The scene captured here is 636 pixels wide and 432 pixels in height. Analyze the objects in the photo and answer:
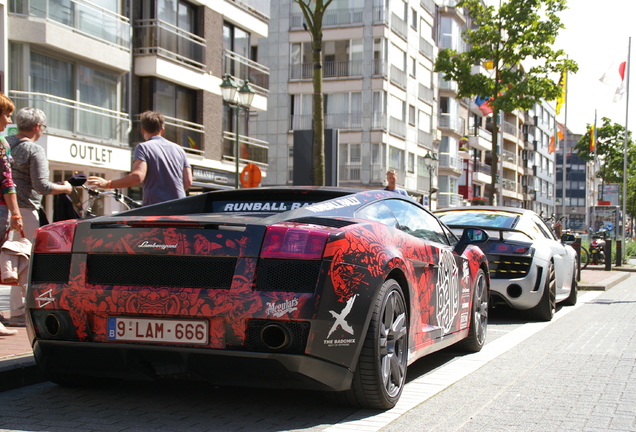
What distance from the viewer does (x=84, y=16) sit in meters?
26.4

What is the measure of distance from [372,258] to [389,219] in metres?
Result: 0.95

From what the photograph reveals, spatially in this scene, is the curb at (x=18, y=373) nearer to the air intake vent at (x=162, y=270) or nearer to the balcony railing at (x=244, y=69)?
the air intake vent at (x=162, y=270)

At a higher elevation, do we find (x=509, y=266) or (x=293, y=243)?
(x=293, y=243)

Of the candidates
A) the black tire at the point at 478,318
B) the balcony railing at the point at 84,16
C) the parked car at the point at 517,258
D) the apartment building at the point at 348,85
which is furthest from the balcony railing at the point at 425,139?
the black tire at the point at 478,318

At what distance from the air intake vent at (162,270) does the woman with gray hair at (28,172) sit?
303cm

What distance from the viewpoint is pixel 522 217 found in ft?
36.4

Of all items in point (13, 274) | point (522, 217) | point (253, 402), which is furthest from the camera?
point (522, 217)

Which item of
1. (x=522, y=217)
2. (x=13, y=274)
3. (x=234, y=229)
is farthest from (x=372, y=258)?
(x=522, y=217)

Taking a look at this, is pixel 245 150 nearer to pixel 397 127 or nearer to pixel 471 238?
pixel 397 127

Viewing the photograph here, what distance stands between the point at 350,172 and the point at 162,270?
154 feet

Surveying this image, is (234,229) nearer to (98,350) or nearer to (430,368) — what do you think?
(98,350)

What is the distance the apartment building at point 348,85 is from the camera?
50.6 m

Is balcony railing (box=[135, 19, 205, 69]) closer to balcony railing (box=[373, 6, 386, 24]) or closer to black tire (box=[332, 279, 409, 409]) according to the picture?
balcony railing (box=[373, 6, 386, 24])

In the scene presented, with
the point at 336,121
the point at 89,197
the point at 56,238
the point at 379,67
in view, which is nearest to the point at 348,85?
the point at 379,67
